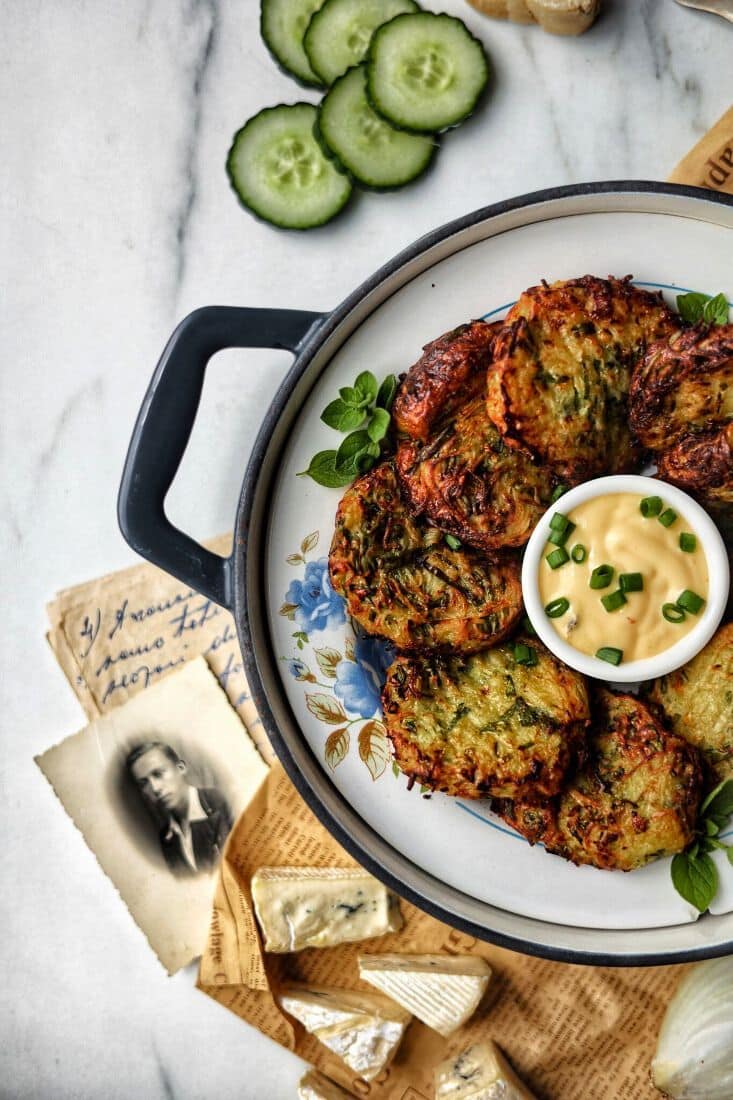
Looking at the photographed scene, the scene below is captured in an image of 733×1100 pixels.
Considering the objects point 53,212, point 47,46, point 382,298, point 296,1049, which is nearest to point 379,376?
point 382,298

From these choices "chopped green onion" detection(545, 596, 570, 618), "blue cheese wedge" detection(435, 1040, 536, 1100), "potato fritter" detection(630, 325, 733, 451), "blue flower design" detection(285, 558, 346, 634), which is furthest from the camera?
"blue cheese wedge" detection(435, 1040, 536, 1100)

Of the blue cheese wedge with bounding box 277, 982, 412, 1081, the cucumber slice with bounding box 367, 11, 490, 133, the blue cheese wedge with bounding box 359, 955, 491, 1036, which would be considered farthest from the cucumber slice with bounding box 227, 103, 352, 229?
the blue cheese wedge with bounding box 277, 982, 412, 1081

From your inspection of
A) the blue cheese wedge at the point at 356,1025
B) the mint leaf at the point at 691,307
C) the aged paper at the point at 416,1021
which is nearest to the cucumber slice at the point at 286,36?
Answer: the mint leaf at the point at 691,307

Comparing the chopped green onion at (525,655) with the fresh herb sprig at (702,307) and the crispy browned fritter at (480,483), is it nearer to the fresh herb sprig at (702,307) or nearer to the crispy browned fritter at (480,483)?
the crispy browned fritter at (480,483)

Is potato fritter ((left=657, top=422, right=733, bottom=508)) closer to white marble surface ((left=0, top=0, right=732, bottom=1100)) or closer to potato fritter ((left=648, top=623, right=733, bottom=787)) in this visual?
potato fritter ((left=648, top=623, right=733, bottom=787))

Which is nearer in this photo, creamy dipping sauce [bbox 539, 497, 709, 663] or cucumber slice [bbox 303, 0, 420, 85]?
creamy dipping sauce [bbox 539, 497, 709, 663]

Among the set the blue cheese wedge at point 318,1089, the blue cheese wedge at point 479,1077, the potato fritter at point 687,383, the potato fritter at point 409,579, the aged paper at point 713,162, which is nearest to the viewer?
the potato fritter at point 687,383

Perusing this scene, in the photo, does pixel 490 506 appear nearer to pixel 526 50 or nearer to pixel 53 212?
pixel 526 50

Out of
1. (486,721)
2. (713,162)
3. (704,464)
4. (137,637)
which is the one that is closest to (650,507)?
(704,464)
